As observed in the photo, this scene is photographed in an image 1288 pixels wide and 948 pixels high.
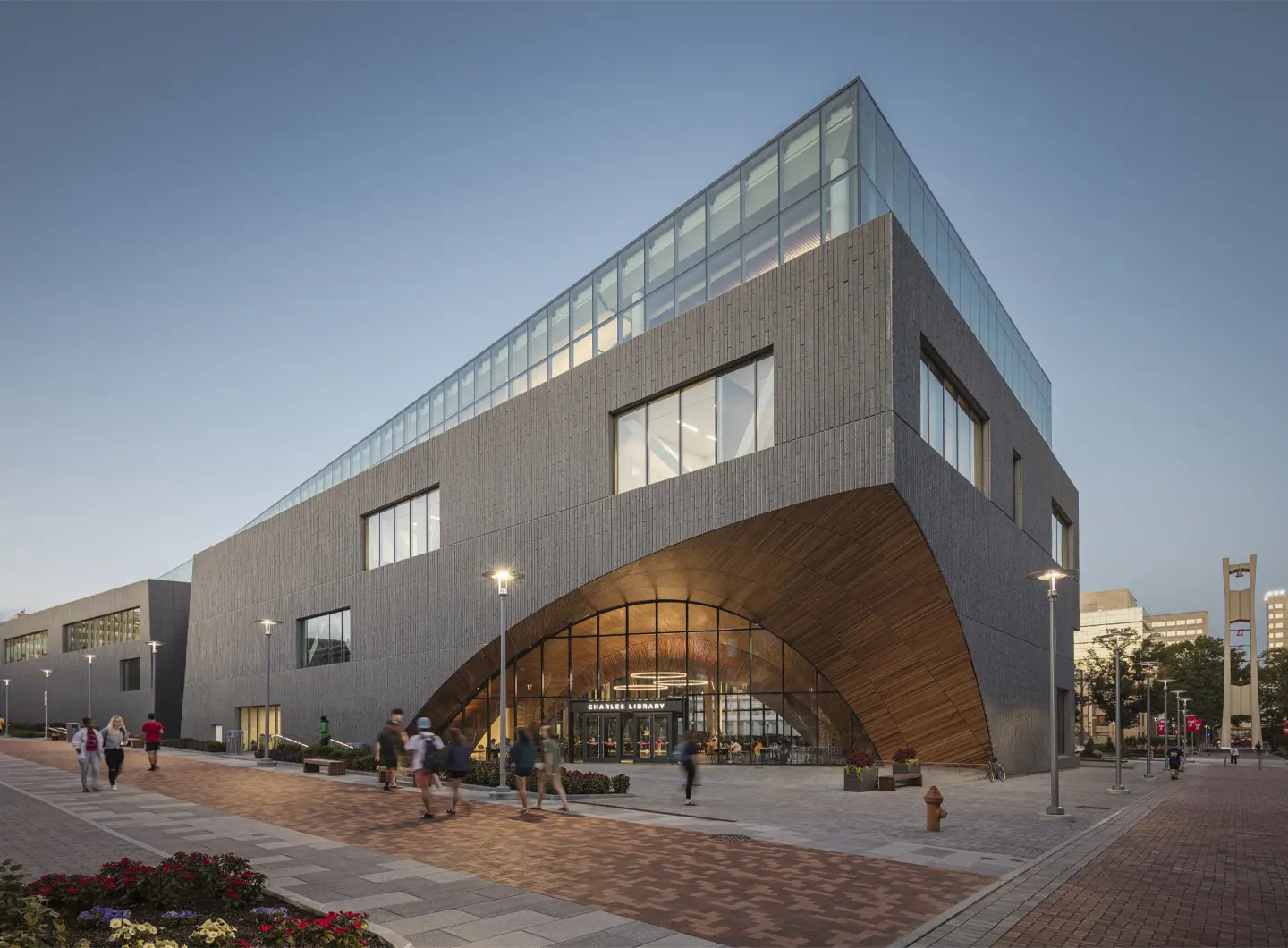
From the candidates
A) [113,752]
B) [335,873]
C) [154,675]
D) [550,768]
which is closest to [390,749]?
[550,768]

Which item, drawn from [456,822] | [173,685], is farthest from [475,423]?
[173,685]

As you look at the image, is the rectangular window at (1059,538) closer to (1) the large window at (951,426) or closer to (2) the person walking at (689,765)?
(1) the large window at (951,426)

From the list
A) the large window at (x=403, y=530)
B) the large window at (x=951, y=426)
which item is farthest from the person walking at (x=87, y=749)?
the large window at (x=951, y=426)

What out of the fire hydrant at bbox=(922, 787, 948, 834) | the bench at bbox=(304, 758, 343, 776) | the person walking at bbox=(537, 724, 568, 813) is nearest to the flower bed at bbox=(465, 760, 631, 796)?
the person walking at bbox=(537, 724, 568, 813)

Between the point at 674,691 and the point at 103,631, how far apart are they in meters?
58.2

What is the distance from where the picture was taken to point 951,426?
29.6 meters

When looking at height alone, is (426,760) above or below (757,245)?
below

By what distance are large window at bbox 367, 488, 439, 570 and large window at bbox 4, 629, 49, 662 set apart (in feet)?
194

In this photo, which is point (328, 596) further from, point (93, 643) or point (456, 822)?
point (93, 643)

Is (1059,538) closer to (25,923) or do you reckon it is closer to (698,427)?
(698,427)

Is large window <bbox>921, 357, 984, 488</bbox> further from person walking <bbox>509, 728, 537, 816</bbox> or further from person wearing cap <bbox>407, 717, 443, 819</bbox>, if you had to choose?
person wearing cap <bbox>407, 717, 443, 819</bbox>

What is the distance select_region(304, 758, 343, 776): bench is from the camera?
2855cm

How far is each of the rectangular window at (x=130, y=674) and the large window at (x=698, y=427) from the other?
55061mm

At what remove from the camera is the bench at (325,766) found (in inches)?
1124
